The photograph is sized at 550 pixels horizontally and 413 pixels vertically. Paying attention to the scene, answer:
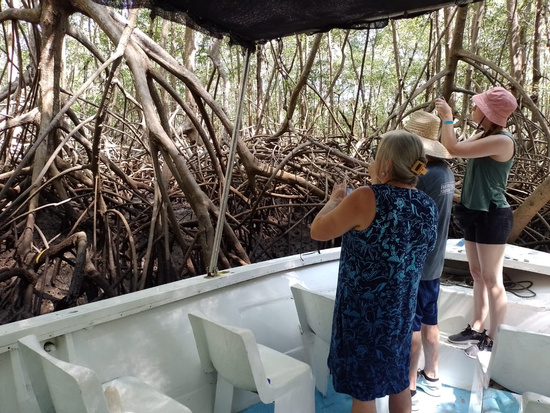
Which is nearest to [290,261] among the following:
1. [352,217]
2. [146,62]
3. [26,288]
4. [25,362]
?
[352,217]

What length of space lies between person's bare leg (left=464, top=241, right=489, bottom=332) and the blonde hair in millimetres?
933

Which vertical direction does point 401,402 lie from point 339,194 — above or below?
below

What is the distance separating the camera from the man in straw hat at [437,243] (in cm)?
157

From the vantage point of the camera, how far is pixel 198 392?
1513 mm

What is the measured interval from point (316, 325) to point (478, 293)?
2.48 feet

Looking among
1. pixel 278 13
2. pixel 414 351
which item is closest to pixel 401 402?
pixel 414 351

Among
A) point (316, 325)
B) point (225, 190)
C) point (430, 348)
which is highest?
point (225, 190)

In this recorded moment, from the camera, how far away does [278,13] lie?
1.62 m

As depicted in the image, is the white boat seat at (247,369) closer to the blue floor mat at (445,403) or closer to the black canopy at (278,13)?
the blue floor mat at (445,403)

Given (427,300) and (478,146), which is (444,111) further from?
(427,300)

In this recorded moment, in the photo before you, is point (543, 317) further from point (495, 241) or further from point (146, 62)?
point (146, 62)

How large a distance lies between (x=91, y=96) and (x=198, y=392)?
44.0 ft

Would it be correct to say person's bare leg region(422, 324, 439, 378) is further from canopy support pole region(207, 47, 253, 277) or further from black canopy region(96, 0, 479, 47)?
black canopy region(96, 0, 479, 47)

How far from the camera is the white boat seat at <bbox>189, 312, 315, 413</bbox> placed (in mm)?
1253
